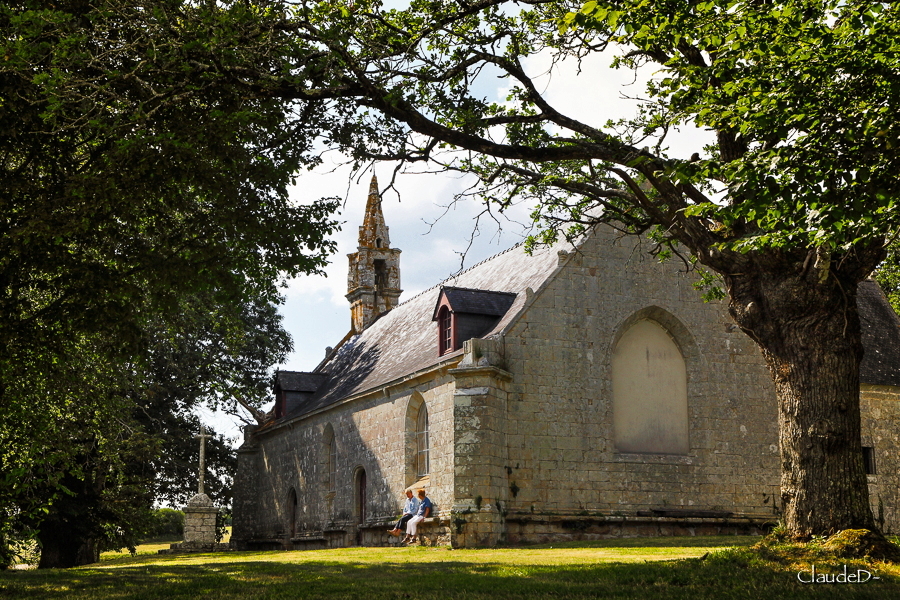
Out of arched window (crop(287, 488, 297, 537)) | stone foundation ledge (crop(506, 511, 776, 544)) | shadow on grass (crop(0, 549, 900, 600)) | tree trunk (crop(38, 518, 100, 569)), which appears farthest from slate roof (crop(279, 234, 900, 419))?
shadow on grass (crop(0, 549, 900, 600))

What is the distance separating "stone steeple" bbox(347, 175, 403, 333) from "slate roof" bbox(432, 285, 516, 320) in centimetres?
1509

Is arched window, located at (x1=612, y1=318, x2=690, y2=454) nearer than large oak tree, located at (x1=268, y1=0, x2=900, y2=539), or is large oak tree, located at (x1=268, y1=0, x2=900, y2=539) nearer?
large oak tree, located at (x1=268, y1=0, x2=900, y2=539)

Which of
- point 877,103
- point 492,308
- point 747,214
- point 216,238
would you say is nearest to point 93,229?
point 216,238

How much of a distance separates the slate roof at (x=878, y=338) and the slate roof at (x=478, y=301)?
9717 mm

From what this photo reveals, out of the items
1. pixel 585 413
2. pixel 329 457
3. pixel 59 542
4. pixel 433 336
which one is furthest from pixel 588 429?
pixel 59 542

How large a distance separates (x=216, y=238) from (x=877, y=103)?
28.2ft

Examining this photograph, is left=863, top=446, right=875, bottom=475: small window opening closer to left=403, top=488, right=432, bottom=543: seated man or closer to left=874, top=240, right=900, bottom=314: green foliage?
left=874, top=240, right=900, bottom=314: green foliage

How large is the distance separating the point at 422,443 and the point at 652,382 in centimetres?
610

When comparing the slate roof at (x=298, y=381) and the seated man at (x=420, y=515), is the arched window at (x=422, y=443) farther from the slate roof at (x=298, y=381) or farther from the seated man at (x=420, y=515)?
the slate roof at (x=298, y=381)

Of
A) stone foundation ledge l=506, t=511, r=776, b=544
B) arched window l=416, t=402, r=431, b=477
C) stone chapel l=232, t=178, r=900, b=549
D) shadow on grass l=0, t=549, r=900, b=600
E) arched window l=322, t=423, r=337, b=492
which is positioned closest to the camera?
shadow on grass l=0, t=549, r=900, b=600

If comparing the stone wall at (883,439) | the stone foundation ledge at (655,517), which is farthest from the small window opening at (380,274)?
the stone wall at (883,439)

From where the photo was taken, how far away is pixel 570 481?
21.3m

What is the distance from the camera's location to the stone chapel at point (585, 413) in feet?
68.2

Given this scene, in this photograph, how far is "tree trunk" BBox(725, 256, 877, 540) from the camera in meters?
10.8
